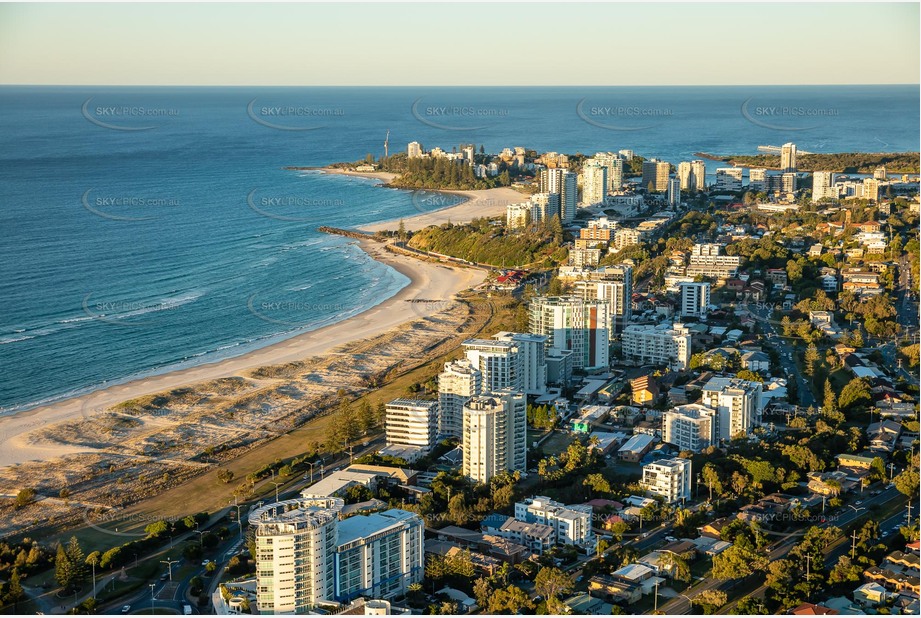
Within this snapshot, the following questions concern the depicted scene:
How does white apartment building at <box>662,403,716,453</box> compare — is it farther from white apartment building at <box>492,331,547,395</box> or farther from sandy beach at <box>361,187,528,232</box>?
sandy beach at <box>361,187,528,232</box>

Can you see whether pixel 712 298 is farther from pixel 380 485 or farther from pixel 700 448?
pixel 380 485

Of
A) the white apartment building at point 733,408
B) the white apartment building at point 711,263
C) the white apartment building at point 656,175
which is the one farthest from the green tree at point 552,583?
the white apartment building at point 656,175

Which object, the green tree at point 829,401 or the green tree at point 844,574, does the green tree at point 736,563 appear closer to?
the green tree at point 844,574

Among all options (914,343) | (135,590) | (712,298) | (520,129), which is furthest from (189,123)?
(135,590)

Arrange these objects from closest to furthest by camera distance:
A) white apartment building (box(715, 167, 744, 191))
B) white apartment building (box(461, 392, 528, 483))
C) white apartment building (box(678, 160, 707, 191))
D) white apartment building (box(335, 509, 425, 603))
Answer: white apartment building (box(335, 509, 425, 603)) → white apartment building (box(461, 392, 528, 483)) → white apartment building (box(678, 160, 707, 191)) → white apartment building (box(715, 167, 744, 191))

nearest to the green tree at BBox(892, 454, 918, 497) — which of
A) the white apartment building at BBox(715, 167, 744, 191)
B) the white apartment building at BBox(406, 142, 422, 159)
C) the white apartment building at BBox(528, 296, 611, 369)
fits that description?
the white apartment building at BBox(528, 296, 611, 369)

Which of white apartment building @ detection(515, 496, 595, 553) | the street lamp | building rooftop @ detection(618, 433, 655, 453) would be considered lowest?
the street lamp
